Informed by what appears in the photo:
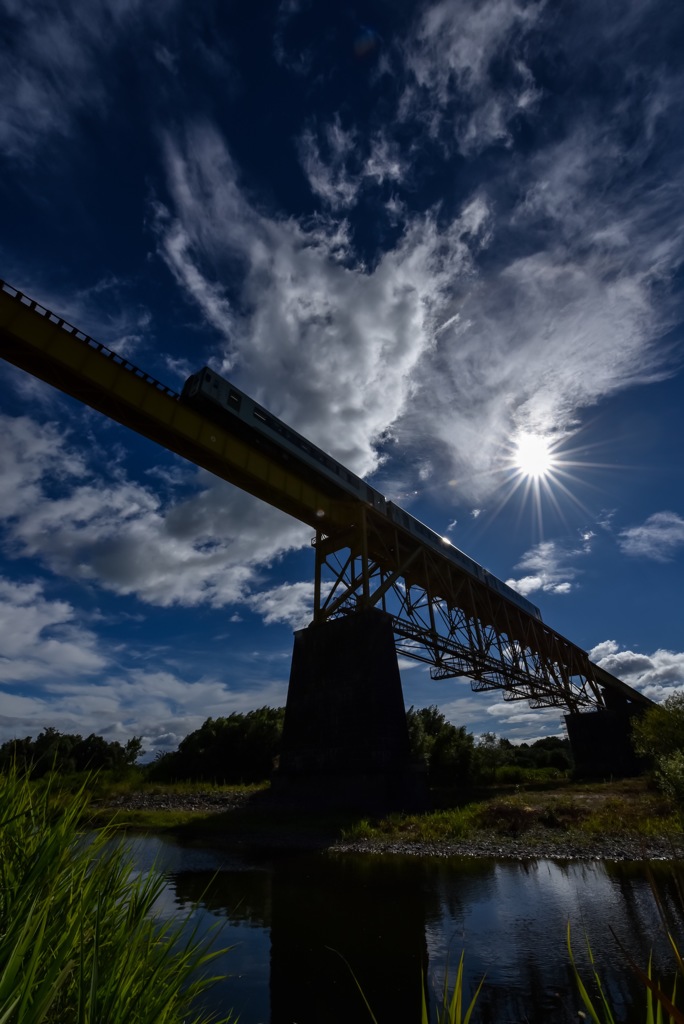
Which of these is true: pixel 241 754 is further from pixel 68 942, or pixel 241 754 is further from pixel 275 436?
pixel 68 942

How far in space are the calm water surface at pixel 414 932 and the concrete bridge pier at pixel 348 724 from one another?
27.3ft

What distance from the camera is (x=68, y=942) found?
2367mm

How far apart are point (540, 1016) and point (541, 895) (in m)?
4.50

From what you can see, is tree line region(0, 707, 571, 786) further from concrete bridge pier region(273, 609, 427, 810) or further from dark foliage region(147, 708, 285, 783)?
concrete bridge pier region(273, 609, 427, 810)

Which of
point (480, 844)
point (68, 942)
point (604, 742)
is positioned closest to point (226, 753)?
point (480, 844)

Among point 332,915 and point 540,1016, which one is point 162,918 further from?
point 540,1016

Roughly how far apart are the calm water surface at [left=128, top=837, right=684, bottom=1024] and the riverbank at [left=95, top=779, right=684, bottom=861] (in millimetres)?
1924

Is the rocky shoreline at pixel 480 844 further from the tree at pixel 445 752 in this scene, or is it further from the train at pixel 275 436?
the tree at pixel 445 752

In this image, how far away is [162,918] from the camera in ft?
25.8

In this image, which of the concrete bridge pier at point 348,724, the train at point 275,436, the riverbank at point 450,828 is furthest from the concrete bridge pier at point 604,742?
the concrete bridge pier at point 348,724

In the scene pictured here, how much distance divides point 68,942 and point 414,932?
6.74 metres

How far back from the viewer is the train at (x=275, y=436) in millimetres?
19562

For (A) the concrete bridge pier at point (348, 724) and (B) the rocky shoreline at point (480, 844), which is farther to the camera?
(A) the concrete bridge pier at point (348, 724)

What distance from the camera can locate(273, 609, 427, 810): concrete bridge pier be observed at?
1995 cm
